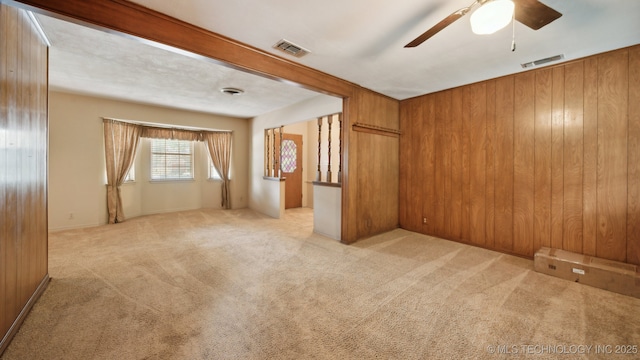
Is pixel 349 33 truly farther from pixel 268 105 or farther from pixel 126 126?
pixel 126 126

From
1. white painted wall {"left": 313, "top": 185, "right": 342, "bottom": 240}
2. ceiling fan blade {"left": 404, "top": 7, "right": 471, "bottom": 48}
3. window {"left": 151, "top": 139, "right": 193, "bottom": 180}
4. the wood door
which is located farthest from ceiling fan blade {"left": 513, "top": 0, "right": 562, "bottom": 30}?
window {"left": 151, "top": 139, "right": 193, "bottom": 180}

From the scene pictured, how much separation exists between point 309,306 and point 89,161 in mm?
5439

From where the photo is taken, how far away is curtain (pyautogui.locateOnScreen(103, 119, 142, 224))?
5152 millimetres

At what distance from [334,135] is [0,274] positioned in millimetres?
5985

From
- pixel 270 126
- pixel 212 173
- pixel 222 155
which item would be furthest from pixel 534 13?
pixel 212 173

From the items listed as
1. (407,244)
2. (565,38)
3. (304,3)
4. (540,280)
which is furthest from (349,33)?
(540,280)

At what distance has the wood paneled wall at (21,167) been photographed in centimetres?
171

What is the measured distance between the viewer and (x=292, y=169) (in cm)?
709

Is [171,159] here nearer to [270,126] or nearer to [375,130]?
[270,126]

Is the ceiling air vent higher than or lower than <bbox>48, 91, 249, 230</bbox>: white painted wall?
higher

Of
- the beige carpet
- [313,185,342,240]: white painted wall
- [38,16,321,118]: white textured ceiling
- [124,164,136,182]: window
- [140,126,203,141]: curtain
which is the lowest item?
the beige carpet

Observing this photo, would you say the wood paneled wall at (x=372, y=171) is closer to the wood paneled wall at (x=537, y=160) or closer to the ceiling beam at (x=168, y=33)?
the wood paneled wall at (x=537, y=160)

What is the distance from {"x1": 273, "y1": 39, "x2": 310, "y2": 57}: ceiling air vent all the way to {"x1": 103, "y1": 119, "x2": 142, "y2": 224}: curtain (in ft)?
15.3

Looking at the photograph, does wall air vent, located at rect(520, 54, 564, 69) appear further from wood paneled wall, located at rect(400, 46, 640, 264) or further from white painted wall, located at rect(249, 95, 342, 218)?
white painted wall, located at rect(249, 95, 342, 218)
